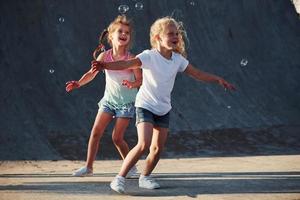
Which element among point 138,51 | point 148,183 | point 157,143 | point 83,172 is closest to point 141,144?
point 157,143

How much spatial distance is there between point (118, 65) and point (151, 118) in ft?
1.94

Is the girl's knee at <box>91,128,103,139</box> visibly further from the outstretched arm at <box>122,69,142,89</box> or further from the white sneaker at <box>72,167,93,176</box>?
the outstretched arm at <box>122,69,142,89</box>

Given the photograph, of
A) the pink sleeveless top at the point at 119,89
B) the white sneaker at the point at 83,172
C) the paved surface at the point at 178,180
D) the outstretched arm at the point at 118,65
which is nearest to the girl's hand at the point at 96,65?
the outstretched arm at the point at 118,65

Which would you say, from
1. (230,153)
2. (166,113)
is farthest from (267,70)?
(166,113)

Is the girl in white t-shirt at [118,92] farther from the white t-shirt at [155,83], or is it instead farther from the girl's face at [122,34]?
the white t-shirt at [155,83]

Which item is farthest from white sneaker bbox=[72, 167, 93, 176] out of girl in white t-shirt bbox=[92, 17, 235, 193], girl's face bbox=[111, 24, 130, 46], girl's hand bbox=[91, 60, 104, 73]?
girl's hand bbox=[91, 60, 104, 73]

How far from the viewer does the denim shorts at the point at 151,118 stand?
17.6 ft

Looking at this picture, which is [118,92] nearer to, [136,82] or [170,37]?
[136,82]

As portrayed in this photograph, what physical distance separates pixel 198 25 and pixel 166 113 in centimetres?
789

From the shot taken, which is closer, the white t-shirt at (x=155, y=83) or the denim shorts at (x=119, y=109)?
the white t-shirt at (x=155, y=83)

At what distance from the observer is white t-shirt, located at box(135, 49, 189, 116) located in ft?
17.8

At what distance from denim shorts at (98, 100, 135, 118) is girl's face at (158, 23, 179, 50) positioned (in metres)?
0.95

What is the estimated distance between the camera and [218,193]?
17.0 feet

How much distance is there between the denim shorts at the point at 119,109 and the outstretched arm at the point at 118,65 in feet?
2.68
